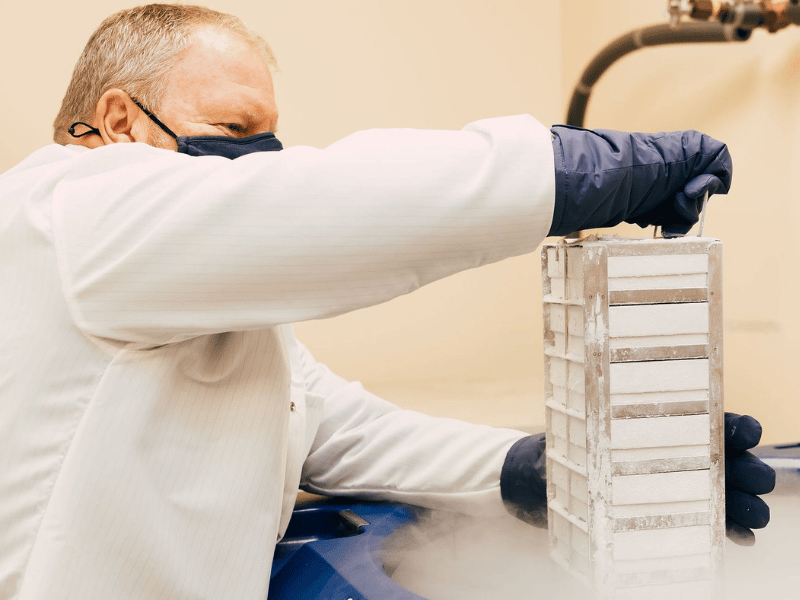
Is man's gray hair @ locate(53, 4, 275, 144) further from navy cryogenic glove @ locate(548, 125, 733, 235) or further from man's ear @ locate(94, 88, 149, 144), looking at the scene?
navy cryogenic glove @ locate(548, 125, 733, 235)

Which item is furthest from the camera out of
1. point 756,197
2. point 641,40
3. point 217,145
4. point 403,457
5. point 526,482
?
point 641,40

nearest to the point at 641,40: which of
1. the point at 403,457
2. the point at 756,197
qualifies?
the point at 756,197

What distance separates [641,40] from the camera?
6.10 feet

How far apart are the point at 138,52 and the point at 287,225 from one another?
43 cm

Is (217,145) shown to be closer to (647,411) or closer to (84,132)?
(84,132)

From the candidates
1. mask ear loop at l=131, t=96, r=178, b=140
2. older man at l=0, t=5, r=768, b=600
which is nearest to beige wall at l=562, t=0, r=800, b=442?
older man at l=0, t=5, r=768, b=600

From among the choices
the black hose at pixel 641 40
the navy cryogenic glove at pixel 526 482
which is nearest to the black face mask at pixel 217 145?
the navy cryogenic glove at pixel 526 482

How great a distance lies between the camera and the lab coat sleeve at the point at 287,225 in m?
0.61

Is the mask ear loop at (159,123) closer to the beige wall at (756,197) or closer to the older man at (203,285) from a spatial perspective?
the older man at (203,285)

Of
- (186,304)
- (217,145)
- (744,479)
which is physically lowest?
(744,479)

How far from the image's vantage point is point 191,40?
2.86 feet

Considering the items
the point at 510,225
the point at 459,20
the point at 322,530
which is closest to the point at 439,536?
the point at 322,530

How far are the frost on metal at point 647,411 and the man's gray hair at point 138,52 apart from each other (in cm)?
51

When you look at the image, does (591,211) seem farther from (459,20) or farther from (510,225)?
(459,20)
